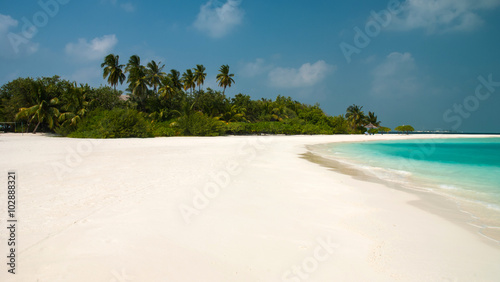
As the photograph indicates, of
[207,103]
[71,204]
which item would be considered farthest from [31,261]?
[207,103]

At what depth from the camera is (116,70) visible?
142 feet

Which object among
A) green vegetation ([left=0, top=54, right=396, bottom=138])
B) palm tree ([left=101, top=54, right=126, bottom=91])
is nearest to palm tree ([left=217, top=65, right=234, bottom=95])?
green vegetation ([left=0, top=54, right=396, bottom=138])

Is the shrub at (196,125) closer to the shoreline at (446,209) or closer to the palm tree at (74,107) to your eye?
the palm tree at (74,107)

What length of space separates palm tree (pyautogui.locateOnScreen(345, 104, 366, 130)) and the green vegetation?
18288 mm

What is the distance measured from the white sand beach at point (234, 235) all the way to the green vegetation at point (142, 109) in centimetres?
2564

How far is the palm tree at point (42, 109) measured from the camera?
3234 centimetres
